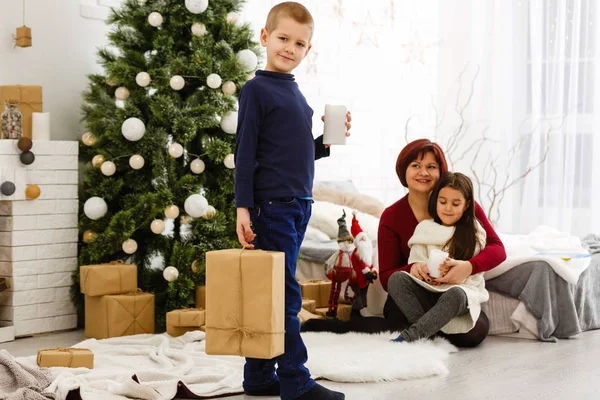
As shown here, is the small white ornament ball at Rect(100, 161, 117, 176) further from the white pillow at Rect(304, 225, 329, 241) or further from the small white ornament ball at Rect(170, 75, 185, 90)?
the white pillow at Rect(304, 225, 329, 241)

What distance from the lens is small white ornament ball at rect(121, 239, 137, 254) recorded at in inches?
137

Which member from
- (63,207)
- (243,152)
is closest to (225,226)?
(63,207)

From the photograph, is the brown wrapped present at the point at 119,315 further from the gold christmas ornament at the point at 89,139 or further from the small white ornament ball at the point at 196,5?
the small white ornament ball at the point at 196,5

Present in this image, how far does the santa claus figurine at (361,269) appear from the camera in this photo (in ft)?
11.5

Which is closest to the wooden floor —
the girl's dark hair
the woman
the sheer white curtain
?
the woman

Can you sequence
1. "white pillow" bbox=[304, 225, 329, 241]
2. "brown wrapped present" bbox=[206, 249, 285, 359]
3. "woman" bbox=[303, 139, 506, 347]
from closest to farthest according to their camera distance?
"brown wrapped present" bbox=[206, 249, 285, 359]
"woman" bbox=[303, 139, 506, 347]
"white pillow" bbox=[304, 225, 329, 241]

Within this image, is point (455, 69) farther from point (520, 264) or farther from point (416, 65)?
point (520, 264)

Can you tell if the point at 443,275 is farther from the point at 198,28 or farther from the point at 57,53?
the point at 57,53

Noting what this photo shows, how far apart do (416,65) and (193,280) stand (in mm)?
3056

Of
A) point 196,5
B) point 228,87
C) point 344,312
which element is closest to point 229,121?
point 228,87

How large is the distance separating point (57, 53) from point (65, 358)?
163cm

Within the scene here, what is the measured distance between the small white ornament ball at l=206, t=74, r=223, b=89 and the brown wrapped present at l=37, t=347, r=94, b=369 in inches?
50.1

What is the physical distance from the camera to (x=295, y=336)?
223 cm

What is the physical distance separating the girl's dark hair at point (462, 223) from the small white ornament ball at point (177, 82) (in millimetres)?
1163
